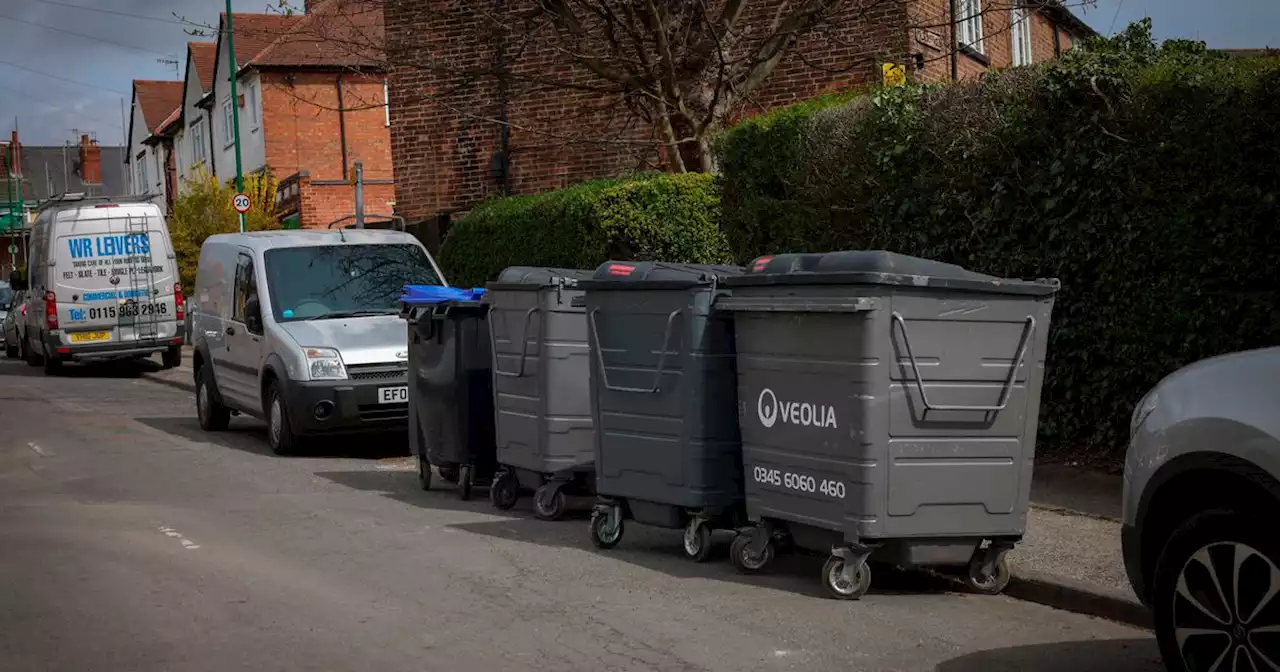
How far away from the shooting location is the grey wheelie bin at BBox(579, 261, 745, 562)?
7.96 m

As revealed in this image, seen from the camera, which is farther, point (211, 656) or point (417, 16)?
point (417, 16)

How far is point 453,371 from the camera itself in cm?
1067

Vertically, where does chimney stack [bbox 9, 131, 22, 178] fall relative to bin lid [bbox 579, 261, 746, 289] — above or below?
above

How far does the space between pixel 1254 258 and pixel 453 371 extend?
5.26 metres

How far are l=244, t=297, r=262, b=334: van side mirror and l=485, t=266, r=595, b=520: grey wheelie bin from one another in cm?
460

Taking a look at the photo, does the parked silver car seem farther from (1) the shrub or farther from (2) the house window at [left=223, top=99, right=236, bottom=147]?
(2) the house window at [left=223, top=99, right=236, bottom=147]

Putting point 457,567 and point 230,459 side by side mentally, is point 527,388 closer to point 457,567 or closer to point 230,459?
point 457,567

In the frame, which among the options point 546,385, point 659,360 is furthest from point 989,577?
point 546,385

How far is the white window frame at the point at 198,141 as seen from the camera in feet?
169

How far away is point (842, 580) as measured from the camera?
708 cm

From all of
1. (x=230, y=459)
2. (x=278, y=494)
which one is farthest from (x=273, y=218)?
(x=278, y=494)

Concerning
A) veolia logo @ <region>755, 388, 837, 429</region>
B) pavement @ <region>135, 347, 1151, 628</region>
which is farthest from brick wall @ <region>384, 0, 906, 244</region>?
veolia logo @ <region>755, 388, 837, 429</region>

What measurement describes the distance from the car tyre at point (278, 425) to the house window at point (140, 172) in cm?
5562

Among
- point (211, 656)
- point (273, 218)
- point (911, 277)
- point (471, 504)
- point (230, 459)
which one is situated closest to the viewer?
point (211, 656)
